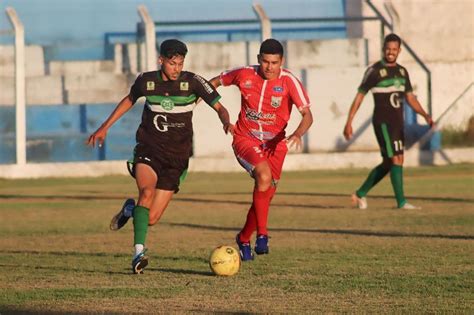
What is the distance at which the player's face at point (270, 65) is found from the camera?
1249 centimetres

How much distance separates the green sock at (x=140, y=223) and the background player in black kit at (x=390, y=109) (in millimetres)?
7700

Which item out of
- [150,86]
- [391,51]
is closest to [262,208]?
[150,86]

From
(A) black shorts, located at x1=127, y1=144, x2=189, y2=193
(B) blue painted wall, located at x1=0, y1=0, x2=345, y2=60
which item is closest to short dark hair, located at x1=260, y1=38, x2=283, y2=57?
(A) black shorts, located at x1=127, y1=144, x2=189, y2=193

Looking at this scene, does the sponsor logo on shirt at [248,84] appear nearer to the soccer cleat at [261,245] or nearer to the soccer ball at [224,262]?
the soccer cleat at [261,245]

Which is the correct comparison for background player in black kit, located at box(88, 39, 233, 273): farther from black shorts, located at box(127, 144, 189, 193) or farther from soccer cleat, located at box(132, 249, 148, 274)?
soccer cleat, located at box(132, 249, 148, 274)

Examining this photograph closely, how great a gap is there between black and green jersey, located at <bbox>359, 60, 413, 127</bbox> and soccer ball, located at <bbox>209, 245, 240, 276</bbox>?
8.15m

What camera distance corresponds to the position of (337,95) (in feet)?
105

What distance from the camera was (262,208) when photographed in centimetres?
1247

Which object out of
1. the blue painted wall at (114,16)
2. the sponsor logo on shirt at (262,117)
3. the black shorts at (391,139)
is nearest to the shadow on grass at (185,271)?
the sponsor logo on shirt at (262,117)

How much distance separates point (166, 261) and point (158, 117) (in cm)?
150

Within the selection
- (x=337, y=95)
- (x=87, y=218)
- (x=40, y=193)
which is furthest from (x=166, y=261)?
(x=337, y=95)

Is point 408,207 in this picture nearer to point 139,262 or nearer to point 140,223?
point 140,223

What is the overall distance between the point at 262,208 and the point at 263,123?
874 millimetres

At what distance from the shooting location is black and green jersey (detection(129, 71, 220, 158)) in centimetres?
1195
